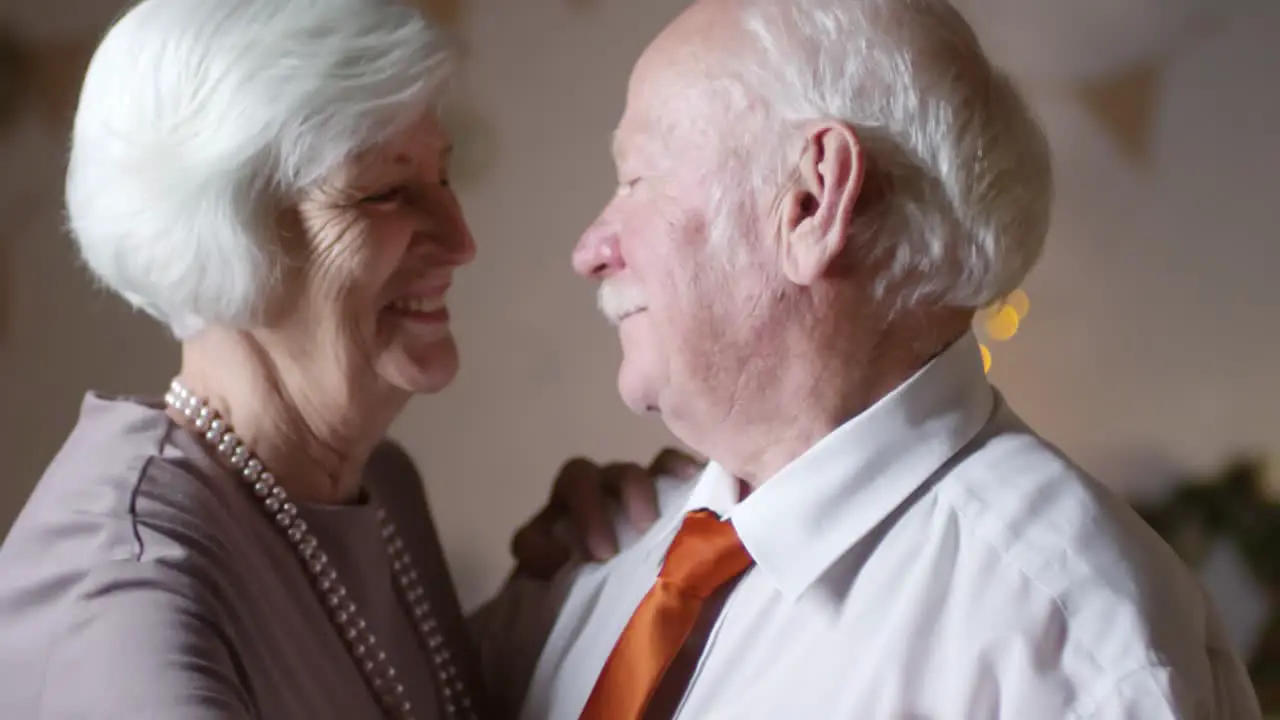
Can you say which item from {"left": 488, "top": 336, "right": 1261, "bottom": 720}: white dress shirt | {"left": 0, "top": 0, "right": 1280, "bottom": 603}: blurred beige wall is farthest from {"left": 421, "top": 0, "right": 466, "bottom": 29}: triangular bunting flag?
{"left": 488, "top": 336, "right": 1261, "bottom": 720}: white dress shirt

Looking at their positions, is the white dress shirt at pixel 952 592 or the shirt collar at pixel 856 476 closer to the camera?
the white dress shirt at pixel 952 592

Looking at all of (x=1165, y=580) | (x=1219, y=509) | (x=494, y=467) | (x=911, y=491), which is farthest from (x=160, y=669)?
(x=1219, y=509)

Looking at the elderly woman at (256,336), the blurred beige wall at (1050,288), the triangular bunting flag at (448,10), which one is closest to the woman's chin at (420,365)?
the elderly woman at (256,336)

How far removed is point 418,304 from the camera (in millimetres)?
1253

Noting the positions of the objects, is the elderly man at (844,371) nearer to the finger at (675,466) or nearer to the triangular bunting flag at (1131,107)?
the finger at (675,466)

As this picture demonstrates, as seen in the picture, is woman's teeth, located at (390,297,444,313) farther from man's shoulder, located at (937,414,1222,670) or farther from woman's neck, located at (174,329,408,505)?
man's shoulder, located at (937,414,1222,670)

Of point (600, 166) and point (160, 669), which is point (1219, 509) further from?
point (160, 669)

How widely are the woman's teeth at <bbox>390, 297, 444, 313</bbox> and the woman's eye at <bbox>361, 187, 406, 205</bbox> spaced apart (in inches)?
3.9

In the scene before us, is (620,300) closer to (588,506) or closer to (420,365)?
(420,365)

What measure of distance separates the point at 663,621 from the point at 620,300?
293 millimetres

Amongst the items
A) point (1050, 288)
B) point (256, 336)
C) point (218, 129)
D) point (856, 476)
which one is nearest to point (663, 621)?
point (856, 476)

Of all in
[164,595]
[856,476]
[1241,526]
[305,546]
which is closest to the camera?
[164,595]

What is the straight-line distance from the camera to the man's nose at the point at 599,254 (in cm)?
116

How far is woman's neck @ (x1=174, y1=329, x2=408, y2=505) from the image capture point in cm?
117
